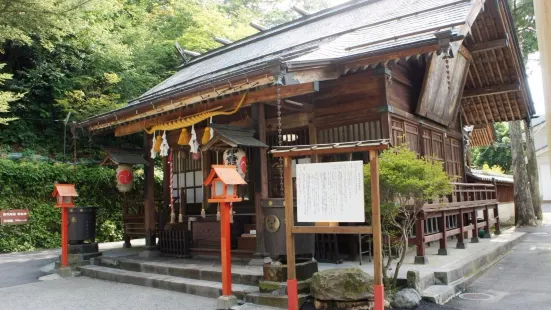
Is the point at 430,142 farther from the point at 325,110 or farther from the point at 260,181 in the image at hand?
the point at 260,181

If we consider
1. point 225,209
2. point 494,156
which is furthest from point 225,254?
point 494,156

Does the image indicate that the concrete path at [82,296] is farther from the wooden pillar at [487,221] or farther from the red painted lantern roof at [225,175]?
the wooden pillar at [487,221]

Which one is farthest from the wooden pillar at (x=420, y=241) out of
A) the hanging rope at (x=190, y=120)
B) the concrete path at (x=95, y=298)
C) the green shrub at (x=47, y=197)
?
the green shrub at (x=47, y=197)

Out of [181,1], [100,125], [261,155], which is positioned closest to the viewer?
[261,155]

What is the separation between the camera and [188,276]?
8375mm

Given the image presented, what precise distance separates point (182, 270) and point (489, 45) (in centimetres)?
965

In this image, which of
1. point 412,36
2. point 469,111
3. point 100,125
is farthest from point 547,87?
point 469,111

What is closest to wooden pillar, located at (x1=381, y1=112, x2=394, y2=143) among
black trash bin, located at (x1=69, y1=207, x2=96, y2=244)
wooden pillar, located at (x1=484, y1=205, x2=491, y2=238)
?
wooden pillar, located at (x1=484, y1=205, x2=491, y2=238)

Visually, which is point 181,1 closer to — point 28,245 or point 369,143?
point 28,245

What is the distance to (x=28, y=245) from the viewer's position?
14.7 metres

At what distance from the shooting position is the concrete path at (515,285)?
6.30 meters

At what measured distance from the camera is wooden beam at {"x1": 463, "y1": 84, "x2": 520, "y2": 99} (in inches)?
491

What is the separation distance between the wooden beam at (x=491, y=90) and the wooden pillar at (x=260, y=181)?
806 centimetres

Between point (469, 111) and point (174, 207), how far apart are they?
10.6 meters
